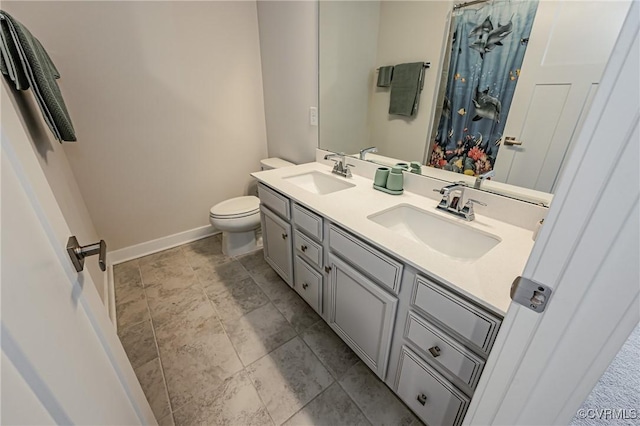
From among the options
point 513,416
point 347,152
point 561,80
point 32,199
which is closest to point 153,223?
point 347,152

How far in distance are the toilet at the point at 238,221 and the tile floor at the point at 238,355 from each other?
25 cm

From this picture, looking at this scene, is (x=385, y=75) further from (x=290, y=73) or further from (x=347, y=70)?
(x=290, y=73)

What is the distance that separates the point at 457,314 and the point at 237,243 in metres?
1.86

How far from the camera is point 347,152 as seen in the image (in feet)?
6.20

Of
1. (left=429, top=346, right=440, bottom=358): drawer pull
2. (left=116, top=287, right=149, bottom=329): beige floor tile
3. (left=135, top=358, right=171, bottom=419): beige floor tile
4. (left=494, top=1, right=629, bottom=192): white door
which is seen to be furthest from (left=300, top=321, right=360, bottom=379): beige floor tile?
(left=494, top=1, right=629, bottom=192): white door

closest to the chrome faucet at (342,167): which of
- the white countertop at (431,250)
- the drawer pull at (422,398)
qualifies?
the white countertop at (431,250)

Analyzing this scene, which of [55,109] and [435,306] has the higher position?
[55,109]

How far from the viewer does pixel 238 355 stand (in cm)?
143

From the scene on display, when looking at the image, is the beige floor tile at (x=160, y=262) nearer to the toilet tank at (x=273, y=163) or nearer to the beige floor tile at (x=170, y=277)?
the beige floor tile at (x=170, y=277)

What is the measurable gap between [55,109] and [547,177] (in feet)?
6.92

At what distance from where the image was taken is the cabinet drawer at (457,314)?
728 millimetres

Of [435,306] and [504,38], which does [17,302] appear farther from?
[504,38]

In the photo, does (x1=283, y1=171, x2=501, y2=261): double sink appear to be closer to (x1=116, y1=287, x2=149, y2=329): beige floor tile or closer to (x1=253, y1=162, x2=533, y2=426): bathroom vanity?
(x1=253, y1=162, x2=533, y2=426): bathroom vanity

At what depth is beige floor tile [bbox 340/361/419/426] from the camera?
1150 mm
